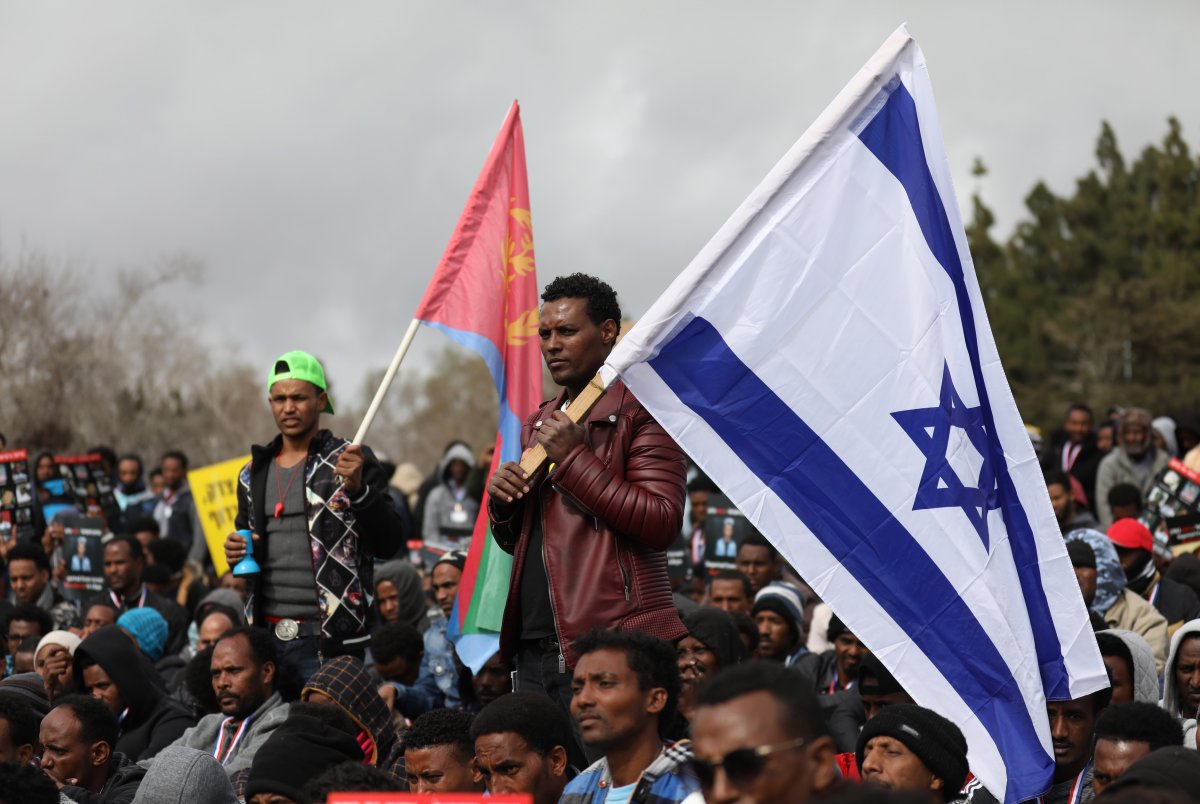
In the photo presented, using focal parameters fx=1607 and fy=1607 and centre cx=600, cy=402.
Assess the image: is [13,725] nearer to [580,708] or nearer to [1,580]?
[580,708]

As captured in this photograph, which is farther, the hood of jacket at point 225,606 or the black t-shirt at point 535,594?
the hood of jacket at point 225,606

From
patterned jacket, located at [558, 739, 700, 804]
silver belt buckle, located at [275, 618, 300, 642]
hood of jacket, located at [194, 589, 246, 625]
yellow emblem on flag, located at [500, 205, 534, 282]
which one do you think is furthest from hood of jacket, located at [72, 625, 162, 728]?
patterned jacket, located at [558, 739, 700, 804]

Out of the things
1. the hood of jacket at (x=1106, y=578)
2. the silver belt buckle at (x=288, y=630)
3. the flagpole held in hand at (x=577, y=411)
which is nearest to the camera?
the flagpole held in hand at (x=577, y=411)

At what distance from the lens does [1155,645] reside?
8.93 m

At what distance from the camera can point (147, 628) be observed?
10.8 meters

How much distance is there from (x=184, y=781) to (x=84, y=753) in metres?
1.12

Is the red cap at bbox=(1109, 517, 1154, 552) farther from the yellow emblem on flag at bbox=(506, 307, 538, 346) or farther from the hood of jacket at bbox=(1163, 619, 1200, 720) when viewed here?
the yellow emblem on flag at bbox=(506, 307, 538, 346)

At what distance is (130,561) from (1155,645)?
23.4 feet

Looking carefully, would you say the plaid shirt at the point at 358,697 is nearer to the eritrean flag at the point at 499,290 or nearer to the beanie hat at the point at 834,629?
the eritrean flag at the point at 499,290

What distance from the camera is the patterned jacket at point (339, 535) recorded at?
24.5 ft

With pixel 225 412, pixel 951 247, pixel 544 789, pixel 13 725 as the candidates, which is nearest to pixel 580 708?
pixel 544 789

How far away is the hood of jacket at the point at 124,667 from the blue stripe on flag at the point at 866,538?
4486 millimetres

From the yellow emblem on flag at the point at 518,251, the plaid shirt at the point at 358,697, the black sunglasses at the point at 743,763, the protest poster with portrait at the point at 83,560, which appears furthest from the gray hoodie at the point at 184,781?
the protest poster with portrait at the point at 83,560

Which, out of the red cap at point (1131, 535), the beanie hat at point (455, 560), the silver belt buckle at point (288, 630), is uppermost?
the red cap at point (1131, 535)
